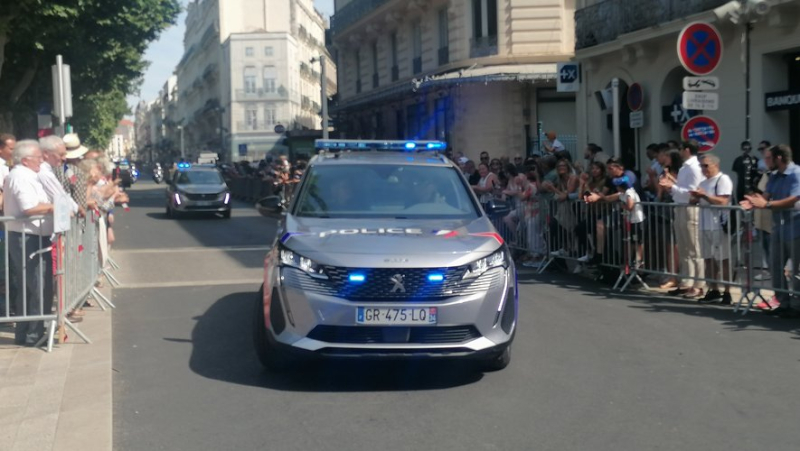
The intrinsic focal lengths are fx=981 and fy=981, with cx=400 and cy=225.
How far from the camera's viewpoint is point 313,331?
7.08 metres

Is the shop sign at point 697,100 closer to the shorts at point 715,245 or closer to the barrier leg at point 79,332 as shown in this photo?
the shorts at point 715,245

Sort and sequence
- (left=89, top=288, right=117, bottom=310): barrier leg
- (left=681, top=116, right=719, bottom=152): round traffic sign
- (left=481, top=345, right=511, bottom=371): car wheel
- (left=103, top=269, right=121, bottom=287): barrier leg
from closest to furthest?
1. (left=481, top=345, right=511, bottom=371): car wheel
2. (left=89, top=288, right=117, bottom=310): barrier leg
3. (left=103, top=269, right=121, bottom=287): barrier leg
4. (left=681, top=116, right=719, bottom=152): round traffic sign

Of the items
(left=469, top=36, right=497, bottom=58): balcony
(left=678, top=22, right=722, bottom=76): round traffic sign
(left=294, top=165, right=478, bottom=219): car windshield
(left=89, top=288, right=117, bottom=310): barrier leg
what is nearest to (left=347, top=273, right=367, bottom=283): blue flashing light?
(left=294, top=165, right=478, bottom=219): car windshield

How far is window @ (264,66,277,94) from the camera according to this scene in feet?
307

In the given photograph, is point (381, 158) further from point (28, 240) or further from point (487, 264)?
point (28, 240)

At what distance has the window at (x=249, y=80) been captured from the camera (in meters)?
93.4

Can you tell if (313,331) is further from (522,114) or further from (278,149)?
(278,149)

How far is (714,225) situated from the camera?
11.3 meters

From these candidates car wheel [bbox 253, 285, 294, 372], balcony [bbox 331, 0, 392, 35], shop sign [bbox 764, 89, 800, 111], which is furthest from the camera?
balcony [bbox 331, 0, 392, 35]

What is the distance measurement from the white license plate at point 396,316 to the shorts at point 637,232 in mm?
6102

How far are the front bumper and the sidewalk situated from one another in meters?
1.44

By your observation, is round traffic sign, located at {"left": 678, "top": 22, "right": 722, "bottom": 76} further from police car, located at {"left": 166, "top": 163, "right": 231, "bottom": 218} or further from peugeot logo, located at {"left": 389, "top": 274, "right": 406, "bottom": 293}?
police car, located at {"left": 166, "top": 163, "right": 231, "bottom": 218}

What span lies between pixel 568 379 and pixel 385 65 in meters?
36.3

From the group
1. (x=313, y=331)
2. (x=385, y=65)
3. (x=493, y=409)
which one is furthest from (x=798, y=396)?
(x=385, y=65)
